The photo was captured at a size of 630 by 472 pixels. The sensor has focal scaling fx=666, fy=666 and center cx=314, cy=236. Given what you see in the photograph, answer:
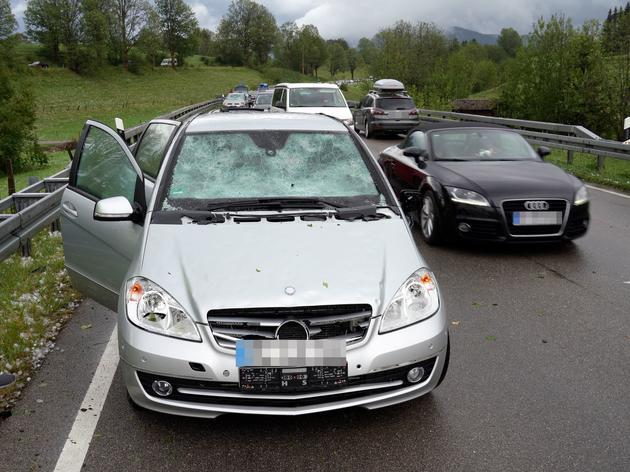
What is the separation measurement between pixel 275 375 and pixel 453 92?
5279 centimetres

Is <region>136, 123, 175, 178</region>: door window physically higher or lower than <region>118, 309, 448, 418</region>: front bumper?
higher

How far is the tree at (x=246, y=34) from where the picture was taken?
134m

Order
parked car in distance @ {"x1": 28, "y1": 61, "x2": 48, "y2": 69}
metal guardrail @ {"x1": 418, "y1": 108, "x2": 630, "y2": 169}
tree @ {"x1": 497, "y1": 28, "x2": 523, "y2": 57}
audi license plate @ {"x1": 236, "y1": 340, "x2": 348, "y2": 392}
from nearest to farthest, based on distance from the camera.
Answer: audi license plate @ {"x1": 236, "y1": 340, "x2": 348, "y2": 392} < metal guardrail @ {"x1": 418, "y1": 108, "x2": 630, "y2": 169} < parked car in distance @ {"x1": 28, "y1": 61, "x2": 48, "y2": 69} < tree @ {"x1": 497, "y1": 28, "x2": 523, "y2": 57}

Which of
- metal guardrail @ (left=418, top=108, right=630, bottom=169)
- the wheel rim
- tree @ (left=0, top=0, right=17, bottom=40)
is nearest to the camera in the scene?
the wheel rim

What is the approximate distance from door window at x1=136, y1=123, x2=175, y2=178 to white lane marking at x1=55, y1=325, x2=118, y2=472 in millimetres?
2643

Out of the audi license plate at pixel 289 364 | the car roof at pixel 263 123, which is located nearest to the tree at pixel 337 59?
the car roof at pixel 263 123

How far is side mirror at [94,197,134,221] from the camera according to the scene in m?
4.36

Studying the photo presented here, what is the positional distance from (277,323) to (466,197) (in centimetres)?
488

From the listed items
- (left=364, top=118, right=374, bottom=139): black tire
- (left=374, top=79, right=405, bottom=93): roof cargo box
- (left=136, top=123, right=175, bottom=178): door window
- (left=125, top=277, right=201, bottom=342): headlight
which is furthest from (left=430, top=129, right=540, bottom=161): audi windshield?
(left=374, top=79, right=405, bottom=93): roof cargo box

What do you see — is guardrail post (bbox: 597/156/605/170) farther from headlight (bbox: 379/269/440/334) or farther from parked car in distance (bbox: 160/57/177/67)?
parked car in distance (bbox: 160/57/177/67)

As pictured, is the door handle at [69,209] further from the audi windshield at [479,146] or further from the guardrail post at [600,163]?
the guardrail post at [600,163]

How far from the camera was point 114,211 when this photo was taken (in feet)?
14.3

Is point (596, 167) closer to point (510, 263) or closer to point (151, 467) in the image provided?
point (510, 263)

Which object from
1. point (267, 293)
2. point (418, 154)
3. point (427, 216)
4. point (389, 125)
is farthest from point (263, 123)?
point (389, 125)
